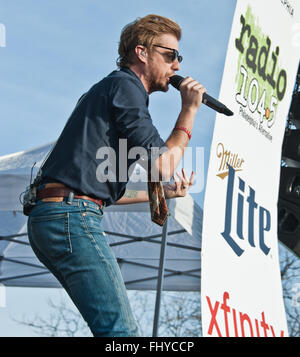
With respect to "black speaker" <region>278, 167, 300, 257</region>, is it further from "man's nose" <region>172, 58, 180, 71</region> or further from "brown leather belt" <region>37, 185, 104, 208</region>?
"brown leather belt" <region>37, 185, 104, 208</region>

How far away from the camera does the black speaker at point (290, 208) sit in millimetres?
6313

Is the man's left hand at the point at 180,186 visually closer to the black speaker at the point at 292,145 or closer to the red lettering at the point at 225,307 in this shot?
the red lettering at the point at 225,307

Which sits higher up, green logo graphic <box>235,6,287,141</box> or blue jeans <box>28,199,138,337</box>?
green logo graphic <box>235,6,287,141</box>

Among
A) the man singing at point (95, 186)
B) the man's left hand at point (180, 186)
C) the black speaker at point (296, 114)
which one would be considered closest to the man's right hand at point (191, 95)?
the man singing at point (95, 186)

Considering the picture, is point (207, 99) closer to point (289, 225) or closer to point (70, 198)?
point (70, 198)

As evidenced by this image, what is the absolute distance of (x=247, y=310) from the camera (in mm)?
2934

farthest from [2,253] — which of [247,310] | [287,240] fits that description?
[247,310]

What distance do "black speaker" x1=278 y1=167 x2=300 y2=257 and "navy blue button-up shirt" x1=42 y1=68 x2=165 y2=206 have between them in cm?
484

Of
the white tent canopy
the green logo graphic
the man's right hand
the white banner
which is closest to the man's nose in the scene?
the man's right hand

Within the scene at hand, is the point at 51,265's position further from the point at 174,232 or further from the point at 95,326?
the point at 174,232

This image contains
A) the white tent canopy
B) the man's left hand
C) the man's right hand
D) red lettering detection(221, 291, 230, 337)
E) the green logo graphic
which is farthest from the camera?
the white tent canopy

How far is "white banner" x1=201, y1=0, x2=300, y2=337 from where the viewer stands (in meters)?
2.74

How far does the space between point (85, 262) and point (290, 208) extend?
201 inches
